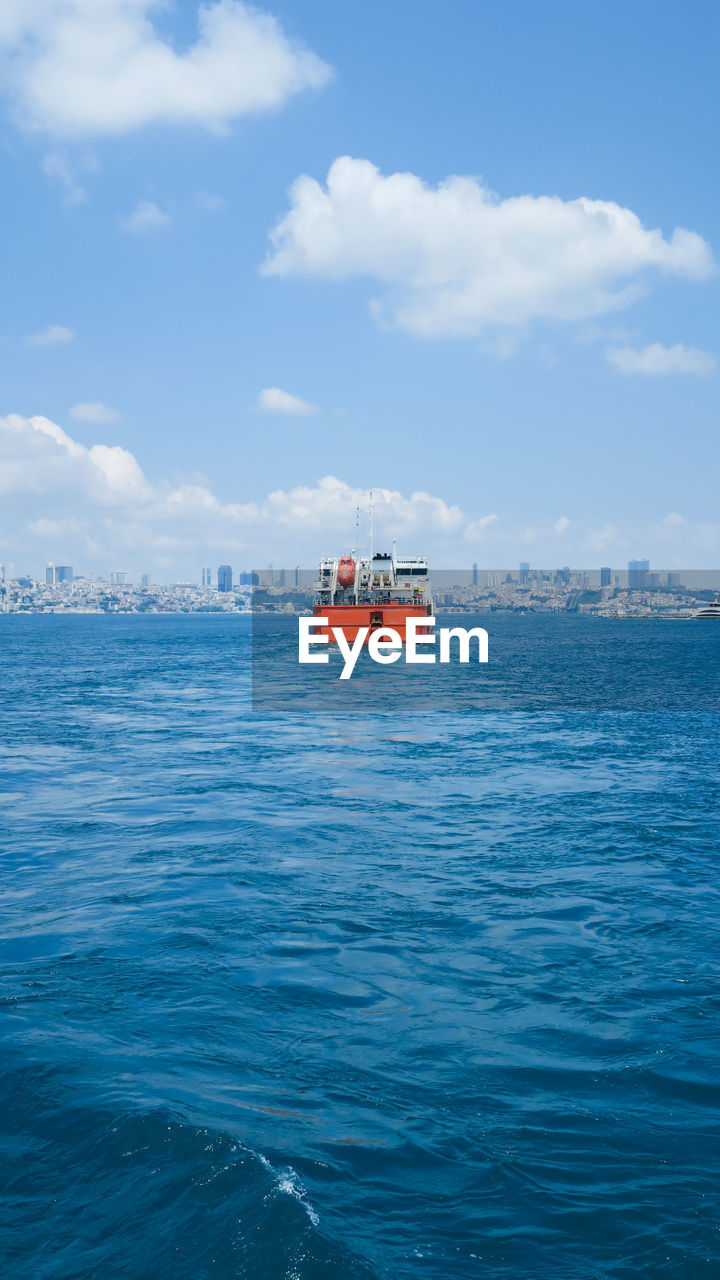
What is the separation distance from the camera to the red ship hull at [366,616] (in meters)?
79.3

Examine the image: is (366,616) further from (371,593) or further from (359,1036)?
(359,1036)

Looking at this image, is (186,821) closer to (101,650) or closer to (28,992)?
(28,992)

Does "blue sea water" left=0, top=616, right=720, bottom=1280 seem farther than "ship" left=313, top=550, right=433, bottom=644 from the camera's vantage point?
No

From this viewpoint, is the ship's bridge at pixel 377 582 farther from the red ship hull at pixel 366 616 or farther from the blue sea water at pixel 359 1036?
the blue sea water at pixel 359 1036

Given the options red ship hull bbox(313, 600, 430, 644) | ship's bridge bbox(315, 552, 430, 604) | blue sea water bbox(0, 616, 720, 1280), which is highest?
ship's bridge bbox(315, 552, 430, 604)

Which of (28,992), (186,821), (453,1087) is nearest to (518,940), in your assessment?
(453,1087)

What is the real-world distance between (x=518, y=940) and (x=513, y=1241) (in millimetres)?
5667

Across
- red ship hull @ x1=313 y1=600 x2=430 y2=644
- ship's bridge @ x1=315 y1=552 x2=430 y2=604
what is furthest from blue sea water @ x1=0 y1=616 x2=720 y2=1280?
ship's bridge @ x1=315 y1=552 x2=430 y2=604

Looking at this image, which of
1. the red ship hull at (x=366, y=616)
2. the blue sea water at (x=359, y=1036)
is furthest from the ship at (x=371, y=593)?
the blue sea water at (x=359, y=1036)

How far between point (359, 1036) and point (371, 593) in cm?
7786

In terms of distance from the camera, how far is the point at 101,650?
9206cm

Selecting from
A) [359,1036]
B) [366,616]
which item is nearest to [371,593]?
[366,616]

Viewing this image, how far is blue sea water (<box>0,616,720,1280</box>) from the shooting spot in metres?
5.87

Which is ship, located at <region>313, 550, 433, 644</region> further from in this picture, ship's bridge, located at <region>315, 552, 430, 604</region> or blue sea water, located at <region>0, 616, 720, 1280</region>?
blue sea water, located at <region>0, 616, 720, 1280</region>
